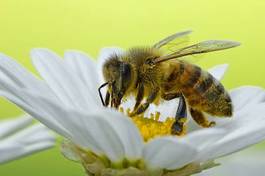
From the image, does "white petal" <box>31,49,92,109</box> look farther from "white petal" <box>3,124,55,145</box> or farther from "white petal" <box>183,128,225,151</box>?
"white petal" <box>183,128,225,151</box>

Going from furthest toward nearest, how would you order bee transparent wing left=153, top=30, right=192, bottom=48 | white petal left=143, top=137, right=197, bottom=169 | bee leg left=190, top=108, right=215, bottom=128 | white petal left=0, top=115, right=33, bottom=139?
1. white petal left=0, top=115, right=33, bottom=139
2. bee transparent wing left=153, top=30, right=192, bottom=48
3. bee leg left=190, top=108, right=215, bottom=128
4. white petal left=143, top=137, right=197, bottom=169

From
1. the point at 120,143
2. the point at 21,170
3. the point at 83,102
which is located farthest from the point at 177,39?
the point at 21,170

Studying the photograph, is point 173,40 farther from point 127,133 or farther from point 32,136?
point 127,133

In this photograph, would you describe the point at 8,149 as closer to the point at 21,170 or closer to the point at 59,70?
the point at 59,70

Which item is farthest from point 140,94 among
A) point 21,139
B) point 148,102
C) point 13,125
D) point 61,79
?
point 13,125

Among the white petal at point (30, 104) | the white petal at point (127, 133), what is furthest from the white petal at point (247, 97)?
the white petal at point (30, 104)

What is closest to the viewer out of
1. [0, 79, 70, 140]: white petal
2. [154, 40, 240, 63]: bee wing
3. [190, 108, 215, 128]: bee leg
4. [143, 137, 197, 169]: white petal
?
[143, 137, 197, 169]: white petal

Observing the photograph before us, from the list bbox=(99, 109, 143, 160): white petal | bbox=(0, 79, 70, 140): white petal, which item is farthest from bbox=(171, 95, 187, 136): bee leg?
bbox=(0, 79, 70, 140): white petal
